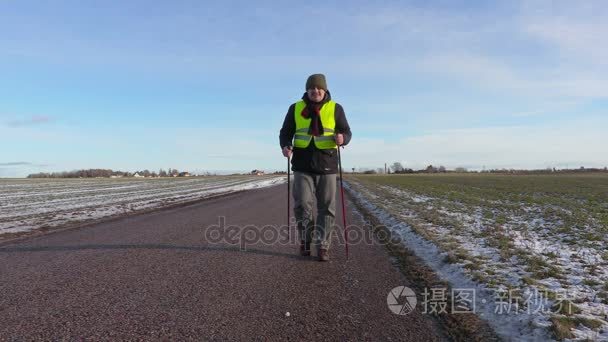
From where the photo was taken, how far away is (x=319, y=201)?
5.73 meters

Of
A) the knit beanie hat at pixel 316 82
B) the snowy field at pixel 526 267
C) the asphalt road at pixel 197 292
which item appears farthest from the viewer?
the knit beanie hat at pixel 316 82

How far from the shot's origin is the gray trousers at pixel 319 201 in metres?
5.61

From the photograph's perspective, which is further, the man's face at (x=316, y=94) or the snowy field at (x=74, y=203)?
the snowy field at (x=74, y=203)

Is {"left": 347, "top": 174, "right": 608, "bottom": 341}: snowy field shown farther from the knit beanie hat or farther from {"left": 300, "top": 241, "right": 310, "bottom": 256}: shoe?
the knit beanie hat

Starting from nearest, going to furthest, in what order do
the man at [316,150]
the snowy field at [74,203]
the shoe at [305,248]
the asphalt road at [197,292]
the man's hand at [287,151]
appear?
the asphalt road at [197,292], the man at [316,150], the man's hand at [287,151], the shoe at [305,248], the snowy field at [74,203]

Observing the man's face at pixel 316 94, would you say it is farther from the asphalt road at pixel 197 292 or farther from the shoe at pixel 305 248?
the asphalt road at pixel 197 292

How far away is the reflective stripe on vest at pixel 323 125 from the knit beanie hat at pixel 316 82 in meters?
0.25

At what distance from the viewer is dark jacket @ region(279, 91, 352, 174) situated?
5.54m

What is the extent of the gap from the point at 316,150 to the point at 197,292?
7.92 ft

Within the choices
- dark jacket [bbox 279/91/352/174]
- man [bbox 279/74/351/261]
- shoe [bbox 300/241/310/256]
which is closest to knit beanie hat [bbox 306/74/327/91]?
man [bbox 279/74/351/261]

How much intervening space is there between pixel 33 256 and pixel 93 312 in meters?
3.27

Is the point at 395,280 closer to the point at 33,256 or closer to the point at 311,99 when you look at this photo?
the point at 311,99

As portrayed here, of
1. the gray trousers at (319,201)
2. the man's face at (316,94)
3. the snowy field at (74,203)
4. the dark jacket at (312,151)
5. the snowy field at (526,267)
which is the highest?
the man's face at (316,94)

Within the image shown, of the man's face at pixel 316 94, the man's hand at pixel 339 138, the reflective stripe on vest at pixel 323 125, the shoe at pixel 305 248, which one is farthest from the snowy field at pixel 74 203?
the man's hand at pixel 339 138
